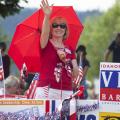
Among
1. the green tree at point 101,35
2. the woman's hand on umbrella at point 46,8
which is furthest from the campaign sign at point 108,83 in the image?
the green tree at point 101,35

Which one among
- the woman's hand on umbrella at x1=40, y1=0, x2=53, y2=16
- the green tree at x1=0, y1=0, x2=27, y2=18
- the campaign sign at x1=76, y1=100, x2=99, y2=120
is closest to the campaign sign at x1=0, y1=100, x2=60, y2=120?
the campaign sign at x1=76, y1=100, x2=99, y2=120

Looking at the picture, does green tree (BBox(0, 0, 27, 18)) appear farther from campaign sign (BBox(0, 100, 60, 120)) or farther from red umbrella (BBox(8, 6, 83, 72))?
campaign sign (BBox(0, 100, 60, 120))

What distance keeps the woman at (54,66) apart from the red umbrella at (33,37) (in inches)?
5.2

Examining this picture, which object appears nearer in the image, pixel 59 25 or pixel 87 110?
pixel 87 110

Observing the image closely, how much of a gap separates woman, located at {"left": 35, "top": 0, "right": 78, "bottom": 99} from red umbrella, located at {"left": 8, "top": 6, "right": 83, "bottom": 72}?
0.44ft

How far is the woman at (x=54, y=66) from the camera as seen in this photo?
858cm

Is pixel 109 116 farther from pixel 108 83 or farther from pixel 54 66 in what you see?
pixel 54 66

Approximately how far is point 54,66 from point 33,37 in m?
0.50

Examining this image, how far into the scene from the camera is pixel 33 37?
8867 millimetres


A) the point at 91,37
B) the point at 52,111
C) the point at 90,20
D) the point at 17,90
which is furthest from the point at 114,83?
the point at 90,20

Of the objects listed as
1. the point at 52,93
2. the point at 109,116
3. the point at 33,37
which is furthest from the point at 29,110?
the point at 33,37

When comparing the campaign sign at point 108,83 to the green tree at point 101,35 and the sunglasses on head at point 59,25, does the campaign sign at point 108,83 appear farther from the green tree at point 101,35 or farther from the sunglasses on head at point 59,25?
the green tree at point 101,35

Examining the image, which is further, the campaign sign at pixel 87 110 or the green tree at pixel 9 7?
the green tree at pixel 9 7

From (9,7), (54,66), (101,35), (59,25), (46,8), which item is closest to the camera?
(46,8)
